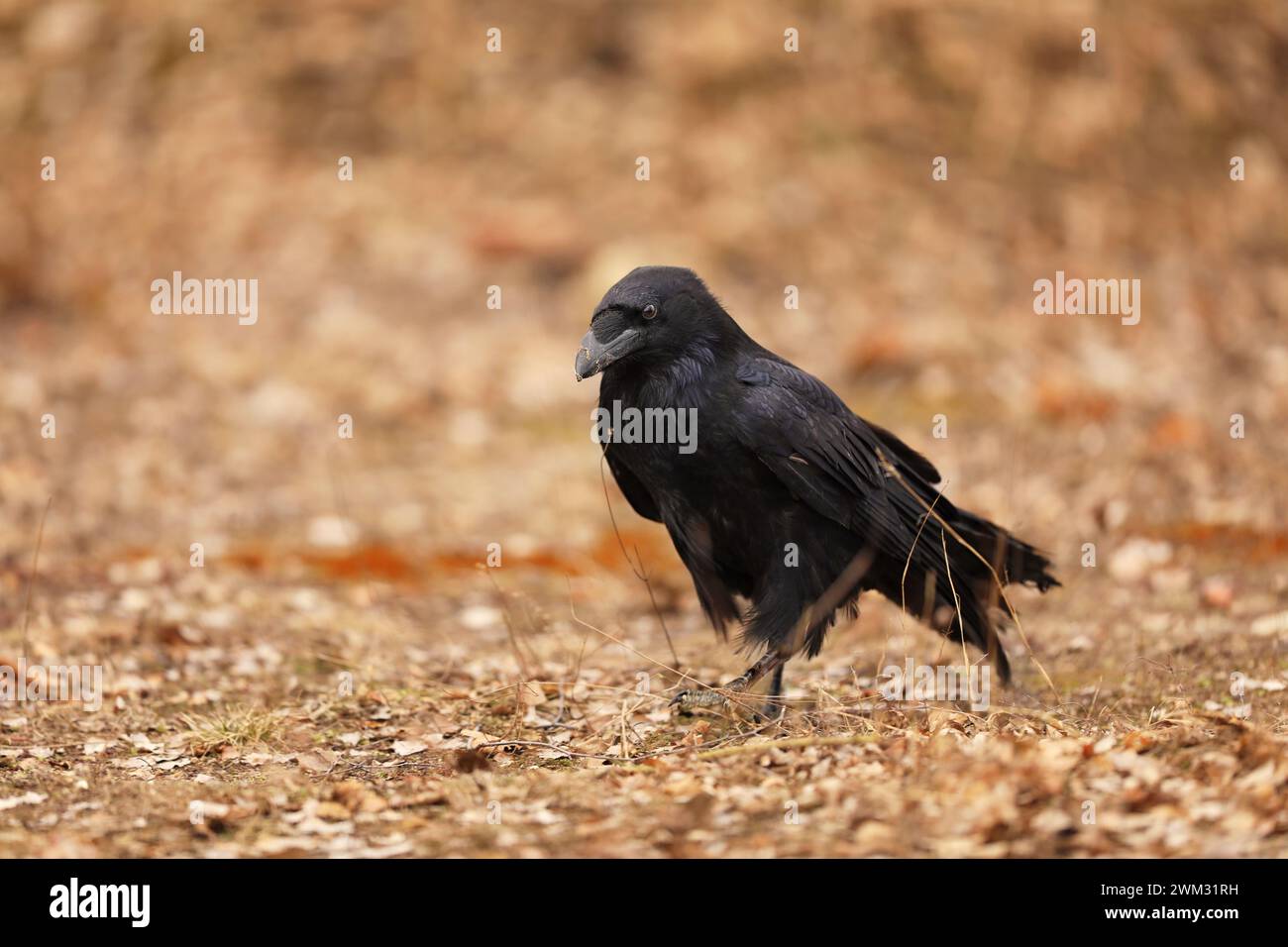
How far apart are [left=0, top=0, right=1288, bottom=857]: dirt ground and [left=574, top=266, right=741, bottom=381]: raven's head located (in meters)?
1.26

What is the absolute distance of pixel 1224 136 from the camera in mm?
13789

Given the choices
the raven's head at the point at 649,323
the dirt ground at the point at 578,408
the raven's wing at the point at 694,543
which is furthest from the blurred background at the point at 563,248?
the raven's head at the point at 649,323

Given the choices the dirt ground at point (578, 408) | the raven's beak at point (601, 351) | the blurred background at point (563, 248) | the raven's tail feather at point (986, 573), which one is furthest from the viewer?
the blurred background at point (563, 248)

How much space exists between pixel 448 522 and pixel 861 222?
5662 millimetres

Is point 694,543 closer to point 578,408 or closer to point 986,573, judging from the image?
point 986,573

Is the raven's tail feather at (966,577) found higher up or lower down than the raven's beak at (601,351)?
lower down

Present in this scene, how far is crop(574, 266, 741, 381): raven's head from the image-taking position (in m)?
5.19

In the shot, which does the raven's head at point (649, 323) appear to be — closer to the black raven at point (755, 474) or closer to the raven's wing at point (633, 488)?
the black raven at point (755, 474)

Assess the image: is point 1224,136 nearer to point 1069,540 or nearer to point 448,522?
point 1069,540

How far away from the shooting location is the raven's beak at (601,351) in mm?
5102

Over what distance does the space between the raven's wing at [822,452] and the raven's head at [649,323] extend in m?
0.24

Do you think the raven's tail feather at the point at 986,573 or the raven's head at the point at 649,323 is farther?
the raven's tail feather at the point at 986,573

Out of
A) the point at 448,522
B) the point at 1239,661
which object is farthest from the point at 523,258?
the point at 1239,661

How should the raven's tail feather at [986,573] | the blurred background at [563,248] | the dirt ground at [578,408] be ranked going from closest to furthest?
the dirt ground at [578,408], the raven's tail feather at [986,573], the blurred background at [563,248]
